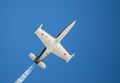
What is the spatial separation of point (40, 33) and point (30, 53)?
1988 millimetres

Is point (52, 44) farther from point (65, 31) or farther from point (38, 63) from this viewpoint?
point (38, 63)

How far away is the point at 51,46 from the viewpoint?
1601 inches

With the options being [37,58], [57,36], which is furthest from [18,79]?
[57,36]

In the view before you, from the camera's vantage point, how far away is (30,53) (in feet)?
135

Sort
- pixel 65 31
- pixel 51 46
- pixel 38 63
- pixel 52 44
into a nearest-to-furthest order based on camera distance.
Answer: pixel 65 31, pixel 52 44, pixel 51 46, pixel 38 63

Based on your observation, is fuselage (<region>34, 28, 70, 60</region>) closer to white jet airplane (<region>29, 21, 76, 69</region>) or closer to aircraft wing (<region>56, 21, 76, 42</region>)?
white jet airplane (<region>29, 21, 76, 69</region>)

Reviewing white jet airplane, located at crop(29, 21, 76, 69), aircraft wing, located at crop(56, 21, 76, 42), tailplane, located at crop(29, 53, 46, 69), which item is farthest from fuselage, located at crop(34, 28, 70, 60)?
tailplane, located at crop(29, 53, 46, 69)

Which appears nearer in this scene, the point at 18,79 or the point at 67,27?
the point at 67,27

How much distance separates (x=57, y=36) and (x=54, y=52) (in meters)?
1.69

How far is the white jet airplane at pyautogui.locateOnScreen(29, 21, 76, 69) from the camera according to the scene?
3997 centimetres

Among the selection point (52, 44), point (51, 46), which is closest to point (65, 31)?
point (52, 44)

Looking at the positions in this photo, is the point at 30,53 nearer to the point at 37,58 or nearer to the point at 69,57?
the point at 37,58

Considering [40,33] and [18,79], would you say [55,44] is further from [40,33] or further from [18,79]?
[18,79]

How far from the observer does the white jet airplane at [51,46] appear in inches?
1574
